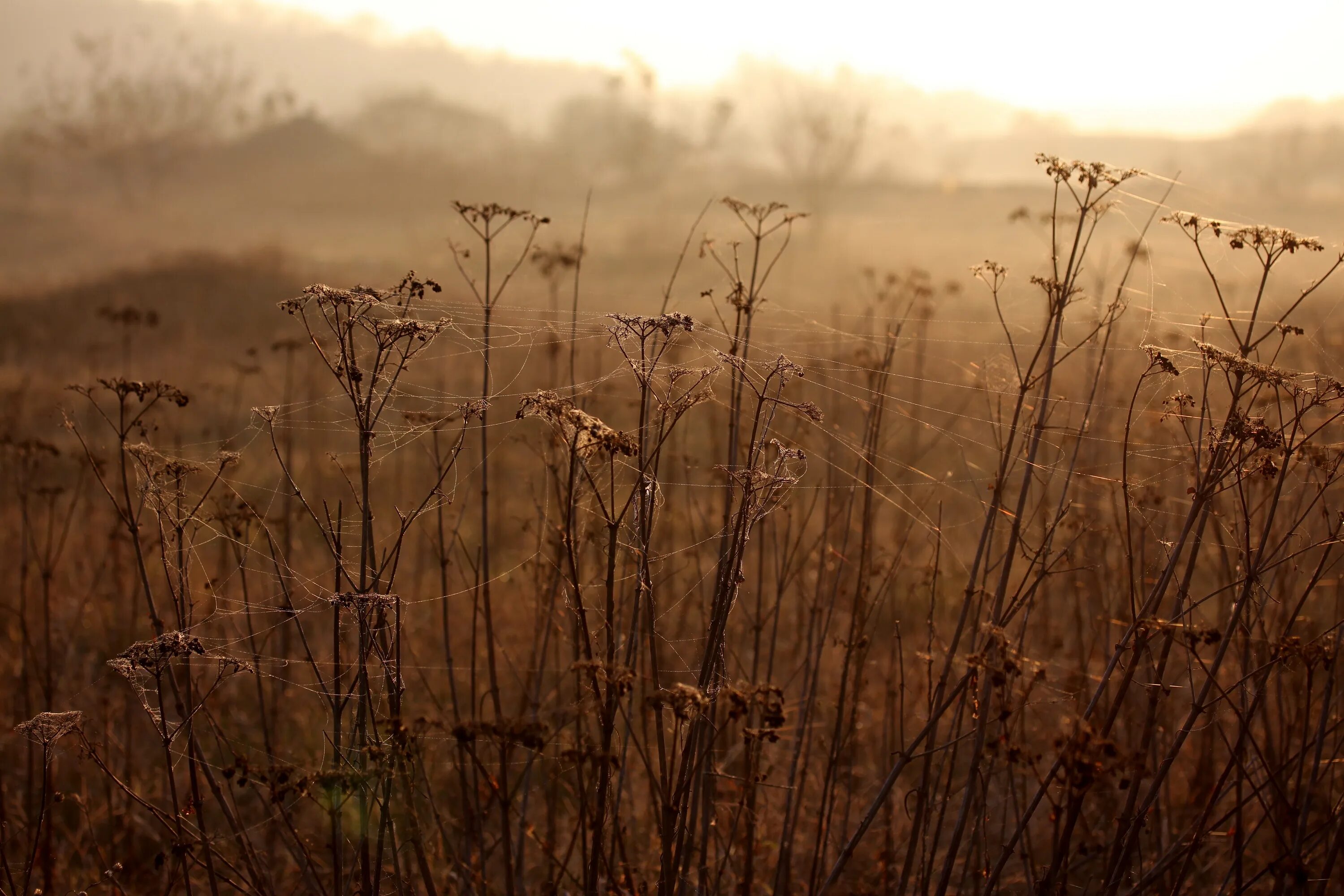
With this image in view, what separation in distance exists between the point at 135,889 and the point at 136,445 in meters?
2.50

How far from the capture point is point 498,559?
7.39 m

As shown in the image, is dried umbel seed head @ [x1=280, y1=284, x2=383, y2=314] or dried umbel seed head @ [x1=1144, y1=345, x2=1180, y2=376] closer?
dried umbel seed head @ [x1=280, y1=284, x2=383, y2=314]

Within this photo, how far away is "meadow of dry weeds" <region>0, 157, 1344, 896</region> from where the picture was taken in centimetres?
196

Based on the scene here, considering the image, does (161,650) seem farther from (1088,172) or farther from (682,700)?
(1088,172)

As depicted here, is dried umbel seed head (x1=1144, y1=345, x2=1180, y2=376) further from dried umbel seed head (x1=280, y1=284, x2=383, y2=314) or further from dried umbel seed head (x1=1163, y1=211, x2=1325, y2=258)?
dried umbel seed head (x1=280, y1=284, x2=383, y2=314)

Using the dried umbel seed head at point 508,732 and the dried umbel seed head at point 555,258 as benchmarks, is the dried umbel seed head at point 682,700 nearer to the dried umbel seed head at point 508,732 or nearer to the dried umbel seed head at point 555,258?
the dried umbel seed head at point 508,732

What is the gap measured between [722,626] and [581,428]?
539 millimetres

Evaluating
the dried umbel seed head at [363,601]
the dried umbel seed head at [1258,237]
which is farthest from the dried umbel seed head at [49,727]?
the dried umbel seed head at [1258,237]

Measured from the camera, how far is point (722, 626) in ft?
6.30

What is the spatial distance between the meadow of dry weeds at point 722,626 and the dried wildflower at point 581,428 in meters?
0.01

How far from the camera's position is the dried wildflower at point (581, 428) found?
181cm

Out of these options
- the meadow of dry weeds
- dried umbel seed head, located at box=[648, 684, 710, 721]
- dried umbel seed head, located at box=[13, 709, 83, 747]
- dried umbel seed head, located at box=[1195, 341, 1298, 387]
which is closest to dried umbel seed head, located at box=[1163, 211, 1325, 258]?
the meadow of dry weeds

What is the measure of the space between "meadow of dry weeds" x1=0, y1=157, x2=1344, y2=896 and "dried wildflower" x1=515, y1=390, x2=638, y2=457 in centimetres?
1

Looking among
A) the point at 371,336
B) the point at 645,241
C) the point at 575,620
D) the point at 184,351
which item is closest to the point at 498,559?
the point at 575,620
